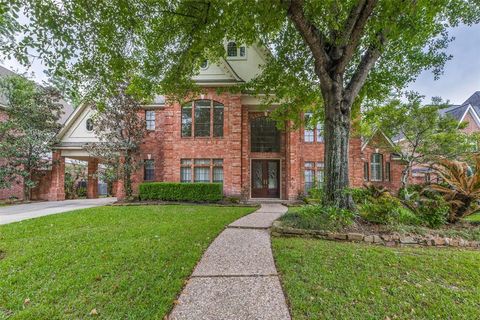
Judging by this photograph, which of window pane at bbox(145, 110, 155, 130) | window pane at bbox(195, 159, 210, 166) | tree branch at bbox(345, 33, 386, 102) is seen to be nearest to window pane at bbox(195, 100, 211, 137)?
window pane at bbox(195, 159, 210, 166)

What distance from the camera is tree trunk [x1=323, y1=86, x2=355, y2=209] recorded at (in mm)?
5652

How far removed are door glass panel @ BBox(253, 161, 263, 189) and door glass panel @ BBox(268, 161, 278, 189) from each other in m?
0.52

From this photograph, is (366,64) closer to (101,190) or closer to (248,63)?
(248,63)

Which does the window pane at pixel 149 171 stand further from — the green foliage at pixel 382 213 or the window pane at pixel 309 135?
the green foliage at pixel 382 213

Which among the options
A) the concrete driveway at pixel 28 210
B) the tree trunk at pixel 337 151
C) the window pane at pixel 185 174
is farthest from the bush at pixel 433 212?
the concrete driveway at pixel 28 210

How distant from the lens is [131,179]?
13.1 m

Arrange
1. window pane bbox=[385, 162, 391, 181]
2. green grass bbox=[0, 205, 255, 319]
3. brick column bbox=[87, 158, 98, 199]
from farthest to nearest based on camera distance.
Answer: brick column bbox=[87, 158, 98, 199]
window pane bbox=[385, 162, 391, 181]
green grass bbox=[0, 205, 255, 319]

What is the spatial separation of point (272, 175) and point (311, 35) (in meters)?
9.33

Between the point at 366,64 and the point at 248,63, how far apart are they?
9.16 meters

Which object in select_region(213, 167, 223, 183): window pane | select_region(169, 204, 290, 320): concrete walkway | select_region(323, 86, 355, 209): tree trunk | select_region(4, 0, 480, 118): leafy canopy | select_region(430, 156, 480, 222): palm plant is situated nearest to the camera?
select_region(169, 204, 290, 320): concrete walkway

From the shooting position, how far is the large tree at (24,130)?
11805mm

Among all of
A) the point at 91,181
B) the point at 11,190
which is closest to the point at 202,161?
the point at 91,181

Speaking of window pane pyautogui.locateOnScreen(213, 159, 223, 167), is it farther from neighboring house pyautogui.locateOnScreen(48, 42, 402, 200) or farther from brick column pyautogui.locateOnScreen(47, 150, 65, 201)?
brick column pyautogui.locateOnScreen(47, 150, 65, 201)

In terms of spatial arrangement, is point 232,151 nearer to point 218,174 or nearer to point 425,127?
point 218,174
